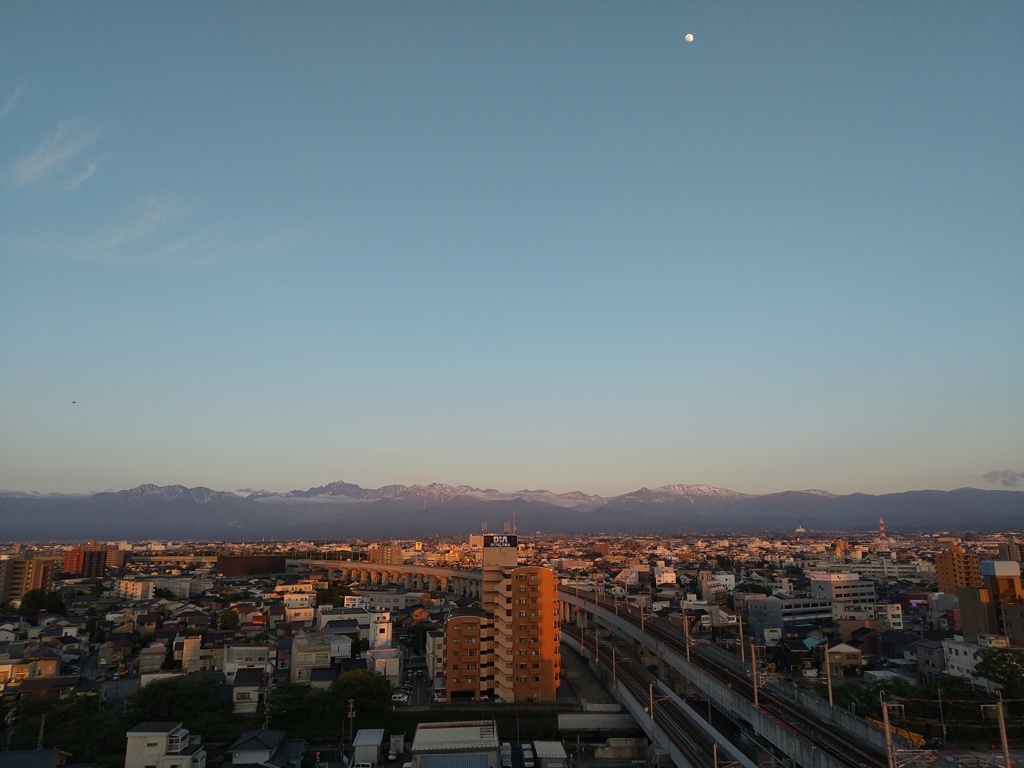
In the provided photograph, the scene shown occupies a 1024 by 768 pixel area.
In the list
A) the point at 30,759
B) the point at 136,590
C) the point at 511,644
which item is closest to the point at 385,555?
the point at 136,590

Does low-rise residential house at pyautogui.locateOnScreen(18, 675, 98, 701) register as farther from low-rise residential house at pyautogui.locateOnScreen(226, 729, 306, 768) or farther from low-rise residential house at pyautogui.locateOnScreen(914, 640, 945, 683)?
low-rise residential house at pyautogui.locateOnScreen(914, 640, 945, 683)

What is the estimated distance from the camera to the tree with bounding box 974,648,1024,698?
62.5ft

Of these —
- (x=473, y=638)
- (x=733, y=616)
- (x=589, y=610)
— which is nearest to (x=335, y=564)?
(x=589, y=610)

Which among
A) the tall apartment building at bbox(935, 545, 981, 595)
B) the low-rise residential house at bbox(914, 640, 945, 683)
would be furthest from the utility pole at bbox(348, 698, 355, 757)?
the tall apartment building at bbox(935, 545, 981, 595)

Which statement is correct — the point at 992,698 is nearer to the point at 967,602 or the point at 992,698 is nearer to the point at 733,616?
the point at 967,602

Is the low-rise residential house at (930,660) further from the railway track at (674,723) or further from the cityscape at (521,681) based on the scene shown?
the railway track at (674,723)

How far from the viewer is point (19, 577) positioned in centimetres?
4650

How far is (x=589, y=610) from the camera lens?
35500 millimetres

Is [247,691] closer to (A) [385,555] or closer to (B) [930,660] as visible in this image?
(B) [930,660]

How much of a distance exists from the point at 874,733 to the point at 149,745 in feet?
50.1

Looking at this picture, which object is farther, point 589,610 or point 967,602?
point 589,610

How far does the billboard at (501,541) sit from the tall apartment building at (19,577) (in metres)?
35.8

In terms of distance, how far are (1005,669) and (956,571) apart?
24.0 metres

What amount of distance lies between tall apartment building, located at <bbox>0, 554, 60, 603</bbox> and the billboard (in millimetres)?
35800
